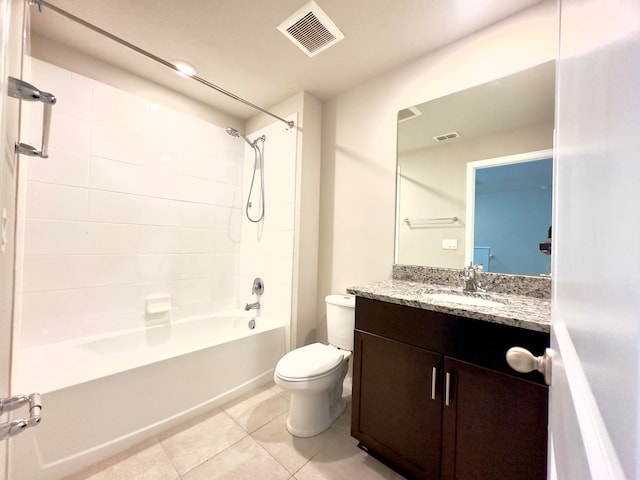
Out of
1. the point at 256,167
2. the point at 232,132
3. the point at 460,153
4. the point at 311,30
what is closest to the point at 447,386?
the point at 460,153

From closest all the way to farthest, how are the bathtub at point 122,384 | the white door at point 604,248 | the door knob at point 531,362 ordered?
the white door at point 604,248 → the door knob at point 531,362 → the bathtub at point 122,384

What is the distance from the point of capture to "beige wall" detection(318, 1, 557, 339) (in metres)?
1.42

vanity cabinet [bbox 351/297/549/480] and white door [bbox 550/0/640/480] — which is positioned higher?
white door [bbox 550/0/640/480]

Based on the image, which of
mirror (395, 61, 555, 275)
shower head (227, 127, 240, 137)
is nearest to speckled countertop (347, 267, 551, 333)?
mirror (395, 61, 555, 275)

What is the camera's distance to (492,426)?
0.97 m

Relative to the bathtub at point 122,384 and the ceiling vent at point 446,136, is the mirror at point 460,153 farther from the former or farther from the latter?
the bathtub at point 122,384

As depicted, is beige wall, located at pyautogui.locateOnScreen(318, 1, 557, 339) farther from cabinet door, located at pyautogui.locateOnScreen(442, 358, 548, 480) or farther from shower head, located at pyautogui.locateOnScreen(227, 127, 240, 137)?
cabinet door, located at pyautogui.locateOnScreen(442, 358, 548, 480)

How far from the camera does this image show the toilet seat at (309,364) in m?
1.50

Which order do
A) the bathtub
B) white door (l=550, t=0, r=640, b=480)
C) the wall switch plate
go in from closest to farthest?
white door (l=550, t=0, r=640, b=480)
the bathtub
the wall switch plate

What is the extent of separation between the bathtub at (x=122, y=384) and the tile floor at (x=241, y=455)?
91mm

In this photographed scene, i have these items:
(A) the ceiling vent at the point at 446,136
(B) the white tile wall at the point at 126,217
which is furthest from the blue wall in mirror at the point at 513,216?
(B) the white tile wall at the point at 126,217

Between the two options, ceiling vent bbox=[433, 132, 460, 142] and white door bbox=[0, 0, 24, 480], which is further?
ceiling vent bbox=[433, 132, 460, 142]

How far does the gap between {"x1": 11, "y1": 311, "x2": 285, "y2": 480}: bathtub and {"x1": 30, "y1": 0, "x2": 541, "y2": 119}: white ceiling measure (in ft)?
6.62

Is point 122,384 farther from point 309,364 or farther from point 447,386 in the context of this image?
point 447,386
